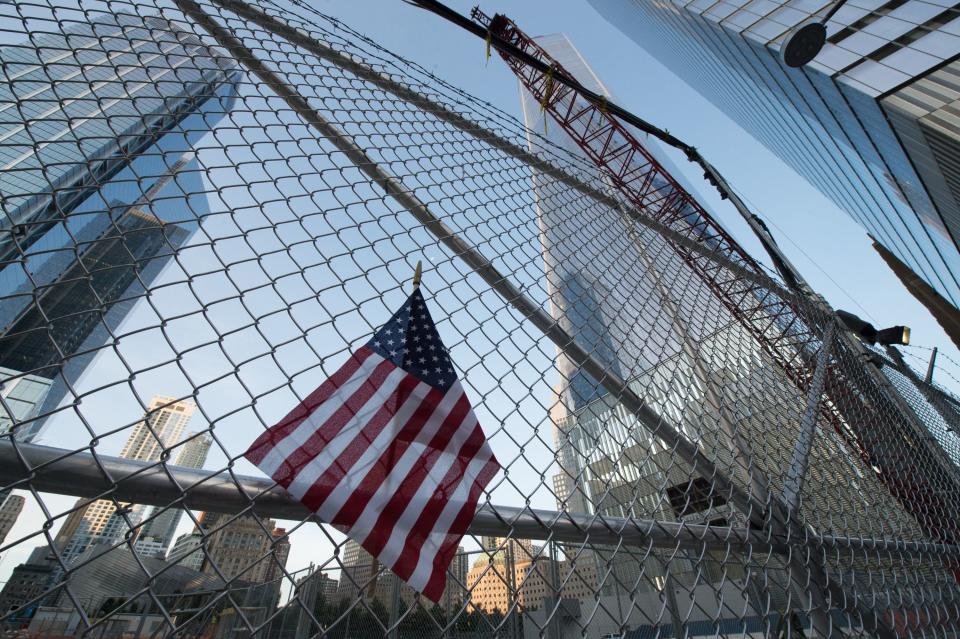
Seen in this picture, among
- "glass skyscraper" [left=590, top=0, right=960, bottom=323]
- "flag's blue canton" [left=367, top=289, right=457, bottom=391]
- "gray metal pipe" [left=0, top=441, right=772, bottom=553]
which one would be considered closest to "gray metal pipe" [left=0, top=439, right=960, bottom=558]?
"gray metal pipe" [left=0, top=441, right=772, bottom=553]

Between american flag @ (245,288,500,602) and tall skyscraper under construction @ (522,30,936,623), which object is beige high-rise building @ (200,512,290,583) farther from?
tall skyscraper under construction @ (522,30,936,623)

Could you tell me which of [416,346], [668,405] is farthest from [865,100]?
[416,346]

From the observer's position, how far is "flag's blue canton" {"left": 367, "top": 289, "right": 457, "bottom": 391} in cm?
139

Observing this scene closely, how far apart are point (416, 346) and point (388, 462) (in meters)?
0.40

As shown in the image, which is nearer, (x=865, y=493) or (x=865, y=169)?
(x=865, y=493)

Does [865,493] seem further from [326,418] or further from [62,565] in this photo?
[62,565]

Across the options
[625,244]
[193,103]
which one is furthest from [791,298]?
[193,103]

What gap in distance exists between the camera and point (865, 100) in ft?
37.2

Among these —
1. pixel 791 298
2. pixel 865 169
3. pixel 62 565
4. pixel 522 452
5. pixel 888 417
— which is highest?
pixel 865 169

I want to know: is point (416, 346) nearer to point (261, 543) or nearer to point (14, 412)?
point (261, 543)

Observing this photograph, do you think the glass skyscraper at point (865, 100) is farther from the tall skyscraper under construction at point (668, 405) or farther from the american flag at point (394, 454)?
the american flag at point (394, 454)

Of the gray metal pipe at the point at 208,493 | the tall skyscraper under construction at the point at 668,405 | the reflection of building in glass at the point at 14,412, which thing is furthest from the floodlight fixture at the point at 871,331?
the reflection of building in glass at the point at 14,412

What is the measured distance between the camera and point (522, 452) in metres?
1.59

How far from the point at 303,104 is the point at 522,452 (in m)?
1.83
